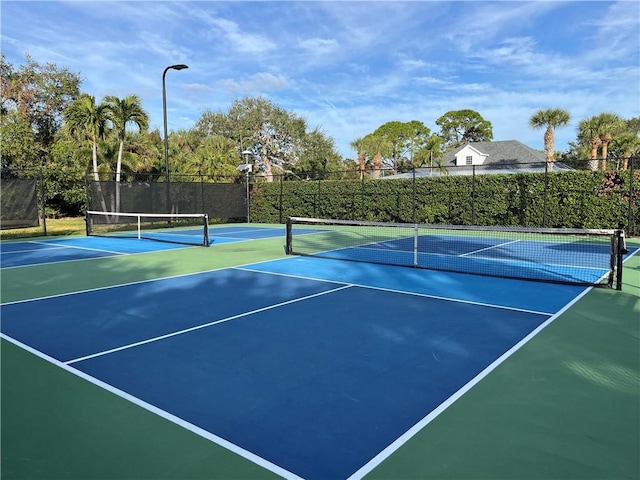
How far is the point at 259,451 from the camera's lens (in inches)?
110

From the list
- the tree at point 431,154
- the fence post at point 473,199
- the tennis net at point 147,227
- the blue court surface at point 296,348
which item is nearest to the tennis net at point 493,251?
the blue court surface at point 296,348

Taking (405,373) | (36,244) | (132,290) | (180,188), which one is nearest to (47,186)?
(180,188)

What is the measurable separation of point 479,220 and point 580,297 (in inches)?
489

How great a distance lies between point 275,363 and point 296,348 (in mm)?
427

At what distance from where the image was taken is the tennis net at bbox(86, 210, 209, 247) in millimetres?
15734

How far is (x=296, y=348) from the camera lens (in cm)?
462

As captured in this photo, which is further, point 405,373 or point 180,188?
point 180,188

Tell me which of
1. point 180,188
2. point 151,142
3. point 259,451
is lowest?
point 259,451

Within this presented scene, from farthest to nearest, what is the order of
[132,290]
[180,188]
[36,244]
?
[180,188] < [36,244] < [132,290]

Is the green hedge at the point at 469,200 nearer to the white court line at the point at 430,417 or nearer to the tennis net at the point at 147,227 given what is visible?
the tennis net at the point at 147,227

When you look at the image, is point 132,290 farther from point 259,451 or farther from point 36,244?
point 36,244

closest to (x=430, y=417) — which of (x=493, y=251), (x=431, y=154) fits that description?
(x=493, y=251)

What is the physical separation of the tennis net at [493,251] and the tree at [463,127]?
58525mm

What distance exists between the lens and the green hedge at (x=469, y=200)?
16.0m
